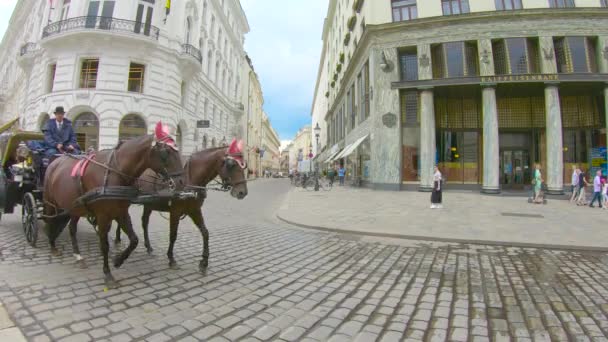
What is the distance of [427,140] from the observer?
17.8 metres

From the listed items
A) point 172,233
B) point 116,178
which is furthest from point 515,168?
point 116,178

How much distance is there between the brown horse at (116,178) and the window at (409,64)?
1879 cm

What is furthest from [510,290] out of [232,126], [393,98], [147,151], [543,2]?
[232,126]

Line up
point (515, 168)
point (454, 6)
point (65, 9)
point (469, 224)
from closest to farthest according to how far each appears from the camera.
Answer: point (469, 224) → point (454, 6) → point (515, 168) → point (65, 9)

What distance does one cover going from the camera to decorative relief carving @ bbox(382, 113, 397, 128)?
18.5m

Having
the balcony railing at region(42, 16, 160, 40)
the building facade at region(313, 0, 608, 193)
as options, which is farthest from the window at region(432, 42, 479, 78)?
the balcony railing at region(42, 16, 160, 40)

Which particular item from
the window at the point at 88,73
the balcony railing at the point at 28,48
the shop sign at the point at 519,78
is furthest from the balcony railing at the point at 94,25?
the shop sign at the point at 519,78

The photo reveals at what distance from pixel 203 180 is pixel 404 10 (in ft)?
68.9

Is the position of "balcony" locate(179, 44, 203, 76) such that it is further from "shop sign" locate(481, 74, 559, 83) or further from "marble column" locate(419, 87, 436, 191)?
"shop sign" locate(481, 74, 559, 83)

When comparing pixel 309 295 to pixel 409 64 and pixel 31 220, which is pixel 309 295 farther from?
pixel 409 64

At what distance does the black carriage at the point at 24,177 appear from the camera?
5.05 metres

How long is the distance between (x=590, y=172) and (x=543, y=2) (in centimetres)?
1085

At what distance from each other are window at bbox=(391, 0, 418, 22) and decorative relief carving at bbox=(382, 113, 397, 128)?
23.1 feet

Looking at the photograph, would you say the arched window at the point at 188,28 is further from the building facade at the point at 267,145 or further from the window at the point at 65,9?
the building facade at the point at 267,145
